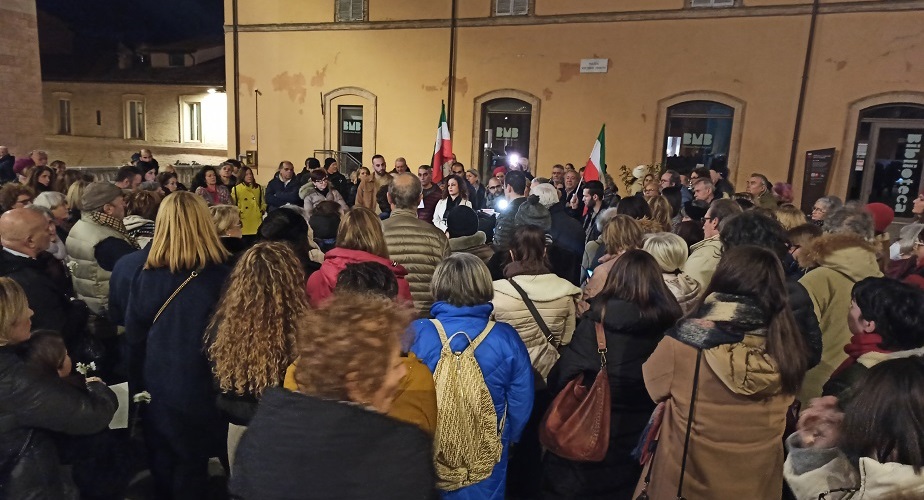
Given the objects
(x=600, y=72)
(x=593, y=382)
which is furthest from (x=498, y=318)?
(x=600, y=72)

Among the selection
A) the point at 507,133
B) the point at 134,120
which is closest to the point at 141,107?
the point at 134,120

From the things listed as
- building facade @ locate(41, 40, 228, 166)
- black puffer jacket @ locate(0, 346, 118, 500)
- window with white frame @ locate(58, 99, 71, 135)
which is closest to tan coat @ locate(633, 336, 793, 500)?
black puffer jacket @ locate(0, 346, 118, 500)

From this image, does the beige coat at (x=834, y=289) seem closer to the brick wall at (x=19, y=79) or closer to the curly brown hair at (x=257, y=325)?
the curly brown hair at (x=257, y=325)

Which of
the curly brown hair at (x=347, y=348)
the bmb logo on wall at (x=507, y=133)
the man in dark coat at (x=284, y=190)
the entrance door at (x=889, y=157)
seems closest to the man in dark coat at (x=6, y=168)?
the man in dark coat at (x=284, y=190)

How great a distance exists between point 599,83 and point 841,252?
11130 millimetres

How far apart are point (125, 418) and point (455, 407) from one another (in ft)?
4.98

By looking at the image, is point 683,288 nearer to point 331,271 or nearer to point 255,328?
point 331,271

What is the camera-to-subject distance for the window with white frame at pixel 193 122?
24.4 m

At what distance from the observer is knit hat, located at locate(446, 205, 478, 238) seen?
5.14 m

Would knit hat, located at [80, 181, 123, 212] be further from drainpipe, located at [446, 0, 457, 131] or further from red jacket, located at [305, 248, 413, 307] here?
drainpipe, located at [446, 0, 457, 131]

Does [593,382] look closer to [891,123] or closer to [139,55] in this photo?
[891,123]

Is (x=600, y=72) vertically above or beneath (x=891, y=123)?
above

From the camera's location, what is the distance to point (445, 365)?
2514mm

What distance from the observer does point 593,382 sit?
2881mm
